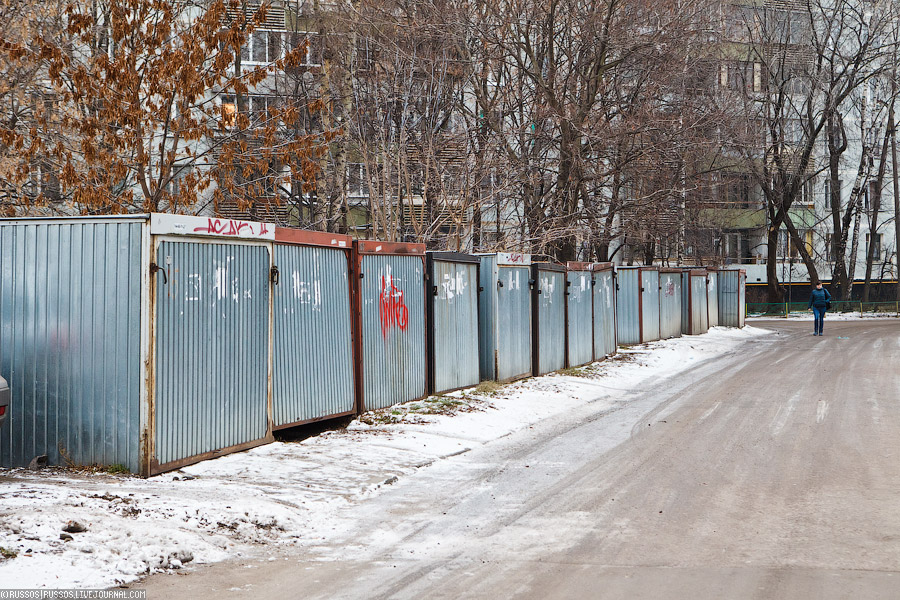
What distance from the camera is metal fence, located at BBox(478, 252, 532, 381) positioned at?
15805 mm

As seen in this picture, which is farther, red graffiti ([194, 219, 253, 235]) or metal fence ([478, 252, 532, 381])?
metal fence ([478, 252, 532, 381])

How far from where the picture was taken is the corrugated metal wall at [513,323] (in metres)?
16.0

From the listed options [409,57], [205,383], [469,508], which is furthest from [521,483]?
[409,57]

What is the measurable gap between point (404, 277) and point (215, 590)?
789cm

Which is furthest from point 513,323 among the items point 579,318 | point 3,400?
point 3,400

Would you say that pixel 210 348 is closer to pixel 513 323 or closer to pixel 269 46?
pixel 513 323

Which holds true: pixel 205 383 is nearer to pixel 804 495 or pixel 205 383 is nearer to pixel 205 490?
pixel 205 490

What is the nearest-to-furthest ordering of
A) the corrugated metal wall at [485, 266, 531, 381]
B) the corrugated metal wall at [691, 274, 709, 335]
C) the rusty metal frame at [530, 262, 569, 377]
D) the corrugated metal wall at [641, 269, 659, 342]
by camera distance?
the corrugated metal wall at [485, 266, 531, 381]
the rusty metal frame at [530, 262, 569, 377]
the corrugated metal wall at [641, 269, 659, 342]
the corrugated metal wall at [691, 274, 709, 335]

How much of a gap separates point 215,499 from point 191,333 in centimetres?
199

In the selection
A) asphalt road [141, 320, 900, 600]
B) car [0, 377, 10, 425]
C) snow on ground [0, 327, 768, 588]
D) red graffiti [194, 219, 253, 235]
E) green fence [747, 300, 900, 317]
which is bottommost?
asphalt road [141, 320, 900, 600]

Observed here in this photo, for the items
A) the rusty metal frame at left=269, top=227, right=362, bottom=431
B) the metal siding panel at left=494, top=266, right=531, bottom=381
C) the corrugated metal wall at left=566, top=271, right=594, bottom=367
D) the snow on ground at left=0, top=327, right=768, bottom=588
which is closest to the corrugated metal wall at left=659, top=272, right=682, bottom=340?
the corrugated metal wall at left=566, top=271, right=594, bottom=367

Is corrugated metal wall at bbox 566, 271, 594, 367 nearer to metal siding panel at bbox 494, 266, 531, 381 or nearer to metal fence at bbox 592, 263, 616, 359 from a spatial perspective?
metal fence at bbox 592, 263, 616, 359

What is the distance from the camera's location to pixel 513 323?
16.6 meters

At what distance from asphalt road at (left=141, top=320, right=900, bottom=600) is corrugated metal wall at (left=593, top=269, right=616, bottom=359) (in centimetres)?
863
